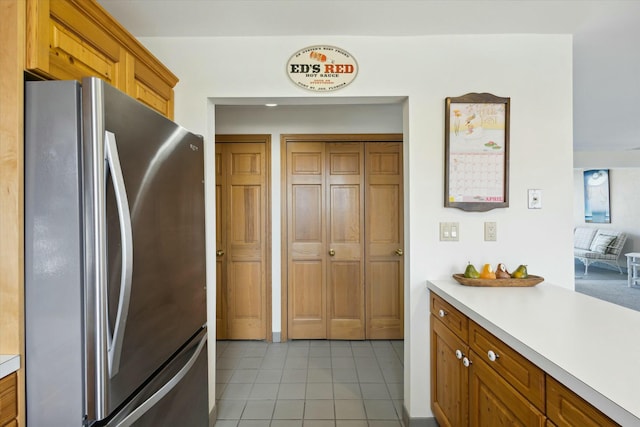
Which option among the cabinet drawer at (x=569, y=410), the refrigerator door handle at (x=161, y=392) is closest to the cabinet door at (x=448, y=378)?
the cabinet drawer at (x=569, y=410)

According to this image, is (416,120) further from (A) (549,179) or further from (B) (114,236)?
(B) (114,236)

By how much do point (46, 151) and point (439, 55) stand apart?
1976 mm

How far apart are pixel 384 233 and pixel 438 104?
5.10 feet

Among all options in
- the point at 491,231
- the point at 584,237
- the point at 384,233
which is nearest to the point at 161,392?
the point at 491,231

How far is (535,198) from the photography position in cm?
192

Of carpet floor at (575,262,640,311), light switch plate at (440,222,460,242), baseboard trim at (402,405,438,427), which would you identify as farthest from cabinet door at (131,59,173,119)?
carpet floor at (575,262,640,311)

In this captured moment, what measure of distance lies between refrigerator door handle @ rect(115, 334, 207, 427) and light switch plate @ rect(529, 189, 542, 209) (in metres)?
2.05

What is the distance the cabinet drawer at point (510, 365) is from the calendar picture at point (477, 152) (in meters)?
0.82

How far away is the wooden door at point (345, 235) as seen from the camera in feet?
10.5

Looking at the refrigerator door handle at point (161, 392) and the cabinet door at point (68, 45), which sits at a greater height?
the cabinet door at point (68, 45)

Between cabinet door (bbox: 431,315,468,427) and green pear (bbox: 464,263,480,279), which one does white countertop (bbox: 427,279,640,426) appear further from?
cabinet door (bbox: 431,315,468,427)

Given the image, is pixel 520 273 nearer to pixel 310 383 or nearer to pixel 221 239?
pixel 310 383

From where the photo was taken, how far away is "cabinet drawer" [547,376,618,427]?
740 mm

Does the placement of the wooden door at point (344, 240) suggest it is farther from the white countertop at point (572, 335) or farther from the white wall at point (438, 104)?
the white countertop at point (572, 335)
